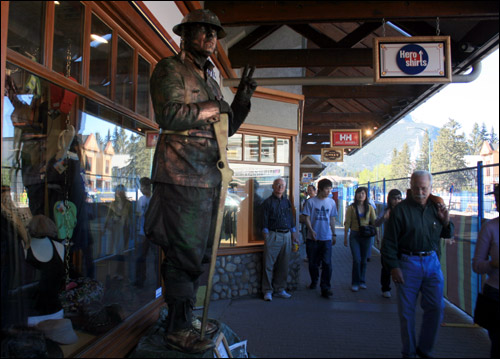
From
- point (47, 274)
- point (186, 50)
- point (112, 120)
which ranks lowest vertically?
point (47, 274)

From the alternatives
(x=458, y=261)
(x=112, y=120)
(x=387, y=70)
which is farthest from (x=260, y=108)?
(x=458, y=261)

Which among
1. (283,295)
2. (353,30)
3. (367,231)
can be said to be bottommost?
(283,295)

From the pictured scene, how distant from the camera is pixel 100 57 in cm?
305

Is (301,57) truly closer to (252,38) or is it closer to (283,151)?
(252,38)

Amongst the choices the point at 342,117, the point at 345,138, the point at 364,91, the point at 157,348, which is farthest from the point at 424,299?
the point at 342,117

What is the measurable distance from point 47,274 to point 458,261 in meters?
4.94

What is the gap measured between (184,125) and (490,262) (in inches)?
94.1

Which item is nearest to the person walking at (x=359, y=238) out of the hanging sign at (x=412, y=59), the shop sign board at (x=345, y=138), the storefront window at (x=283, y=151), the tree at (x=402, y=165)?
the storefront window at (x=283, y=151)

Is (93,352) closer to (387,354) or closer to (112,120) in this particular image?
(112,120)

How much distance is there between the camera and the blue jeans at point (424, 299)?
3.09 metres

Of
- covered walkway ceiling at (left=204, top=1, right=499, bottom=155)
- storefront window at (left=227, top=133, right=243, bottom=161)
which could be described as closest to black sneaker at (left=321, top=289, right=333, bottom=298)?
storefront window at (left=227, top=133, right=243, bottom=161)

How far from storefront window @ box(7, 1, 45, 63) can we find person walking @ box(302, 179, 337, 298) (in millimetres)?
4584

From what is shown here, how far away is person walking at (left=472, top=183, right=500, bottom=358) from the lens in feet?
8.94

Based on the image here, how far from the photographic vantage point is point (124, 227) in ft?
12.7
